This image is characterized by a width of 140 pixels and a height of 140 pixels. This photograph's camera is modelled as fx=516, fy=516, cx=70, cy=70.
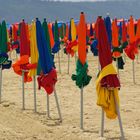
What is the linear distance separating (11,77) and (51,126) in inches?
416

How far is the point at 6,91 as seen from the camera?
55.0 feet

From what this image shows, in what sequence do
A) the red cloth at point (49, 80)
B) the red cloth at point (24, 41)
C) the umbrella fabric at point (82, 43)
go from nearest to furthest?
the umbrella fabric at point (82, 43) < the red cloth at point (49, 80) < the red cloth at point (24, 41)

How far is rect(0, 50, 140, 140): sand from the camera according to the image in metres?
9.79

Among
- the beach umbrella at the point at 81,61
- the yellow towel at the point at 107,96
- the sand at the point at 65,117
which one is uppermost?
the beach umbrella at the point at 81,61

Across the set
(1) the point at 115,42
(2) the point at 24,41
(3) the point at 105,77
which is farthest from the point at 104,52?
(1) the point at 115,42

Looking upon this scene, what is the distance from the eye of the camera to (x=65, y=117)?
11984mm

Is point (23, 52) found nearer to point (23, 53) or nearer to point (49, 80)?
point (23, 53)

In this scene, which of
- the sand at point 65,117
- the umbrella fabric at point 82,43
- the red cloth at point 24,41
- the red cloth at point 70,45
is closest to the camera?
the sand at point 65,117

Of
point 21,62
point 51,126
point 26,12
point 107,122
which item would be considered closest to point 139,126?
point 107,122

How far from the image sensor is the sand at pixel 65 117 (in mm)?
9789

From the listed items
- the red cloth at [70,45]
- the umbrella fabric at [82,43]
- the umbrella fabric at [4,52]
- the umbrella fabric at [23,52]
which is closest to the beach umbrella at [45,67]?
the umbrella fabric at [82,43]

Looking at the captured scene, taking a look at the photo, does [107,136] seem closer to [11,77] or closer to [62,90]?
[62,90]

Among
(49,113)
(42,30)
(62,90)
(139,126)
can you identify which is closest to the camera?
(139,126)

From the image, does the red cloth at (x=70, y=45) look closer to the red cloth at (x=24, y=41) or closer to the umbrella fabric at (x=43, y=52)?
the red cloth at (x=24, y=41)
